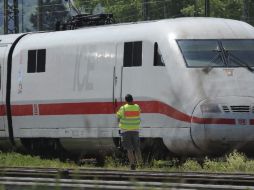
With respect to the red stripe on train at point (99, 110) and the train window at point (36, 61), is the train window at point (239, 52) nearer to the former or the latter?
the red stripe on train at point (99, 110)

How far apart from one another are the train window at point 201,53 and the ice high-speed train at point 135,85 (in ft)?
0.07

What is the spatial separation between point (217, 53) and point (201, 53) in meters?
0.37

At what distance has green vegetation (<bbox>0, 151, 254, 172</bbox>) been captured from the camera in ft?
49.3

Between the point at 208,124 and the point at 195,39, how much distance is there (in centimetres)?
216

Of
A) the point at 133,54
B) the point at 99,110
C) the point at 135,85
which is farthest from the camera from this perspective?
the point at 99,110

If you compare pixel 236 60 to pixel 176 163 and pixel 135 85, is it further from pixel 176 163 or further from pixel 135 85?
pixel 176 163

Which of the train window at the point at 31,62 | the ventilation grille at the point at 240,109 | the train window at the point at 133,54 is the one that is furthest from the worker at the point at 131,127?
the train window at the point at 31,62

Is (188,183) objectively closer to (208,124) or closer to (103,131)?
(208,124)

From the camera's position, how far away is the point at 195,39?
16.7m

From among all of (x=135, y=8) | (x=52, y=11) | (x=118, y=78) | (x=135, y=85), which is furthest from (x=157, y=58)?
(x=52, y=11)

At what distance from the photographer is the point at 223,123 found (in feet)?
50.5

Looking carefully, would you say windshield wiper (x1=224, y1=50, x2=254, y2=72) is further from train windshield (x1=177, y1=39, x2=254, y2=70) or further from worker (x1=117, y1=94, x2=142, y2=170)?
worker (x1=117, y1=94, x2=142, y2=170)

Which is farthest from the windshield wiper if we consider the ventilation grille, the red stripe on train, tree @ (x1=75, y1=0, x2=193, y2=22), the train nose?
tree @ (x1=75, y1=0, x2=193, y2=22)

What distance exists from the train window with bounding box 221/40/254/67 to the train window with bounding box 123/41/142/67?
1785 mm
